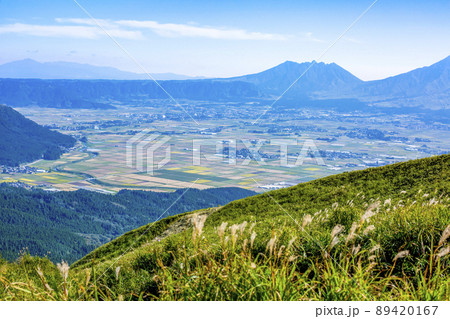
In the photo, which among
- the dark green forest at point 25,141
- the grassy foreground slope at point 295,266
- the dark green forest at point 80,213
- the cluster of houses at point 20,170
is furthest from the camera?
the dark green forest at point 25,141

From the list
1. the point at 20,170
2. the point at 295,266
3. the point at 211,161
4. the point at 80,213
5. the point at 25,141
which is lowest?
the point at 80,213

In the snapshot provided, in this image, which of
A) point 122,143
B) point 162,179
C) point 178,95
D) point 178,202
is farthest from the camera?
point 178,95

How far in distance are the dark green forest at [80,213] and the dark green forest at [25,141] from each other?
5592 centimetres

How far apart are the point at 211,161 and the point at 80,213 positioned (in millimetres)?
38665

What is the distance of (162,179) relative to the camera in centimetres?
8681

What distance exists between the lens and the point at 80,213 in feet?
272

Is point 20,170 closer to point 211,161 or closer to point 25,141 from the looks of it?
point 25,141

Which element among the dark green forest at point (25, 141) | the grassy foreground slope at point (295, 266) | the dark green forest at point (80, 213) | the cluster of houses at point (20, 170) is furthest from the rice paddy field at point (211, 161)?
the grassy foreground slope at point (295, 266)

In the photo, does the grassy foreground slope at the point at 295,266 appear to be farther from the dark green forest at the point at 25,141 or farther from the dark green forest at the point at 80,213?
the dark green forest at the point at 25,141

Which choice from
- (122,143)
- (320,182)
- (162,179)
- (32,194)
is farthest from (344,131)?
(320,182)

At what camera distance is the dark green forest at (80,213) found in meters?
63.2

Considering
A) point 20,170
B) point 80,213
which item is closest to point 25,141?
point 20,170
